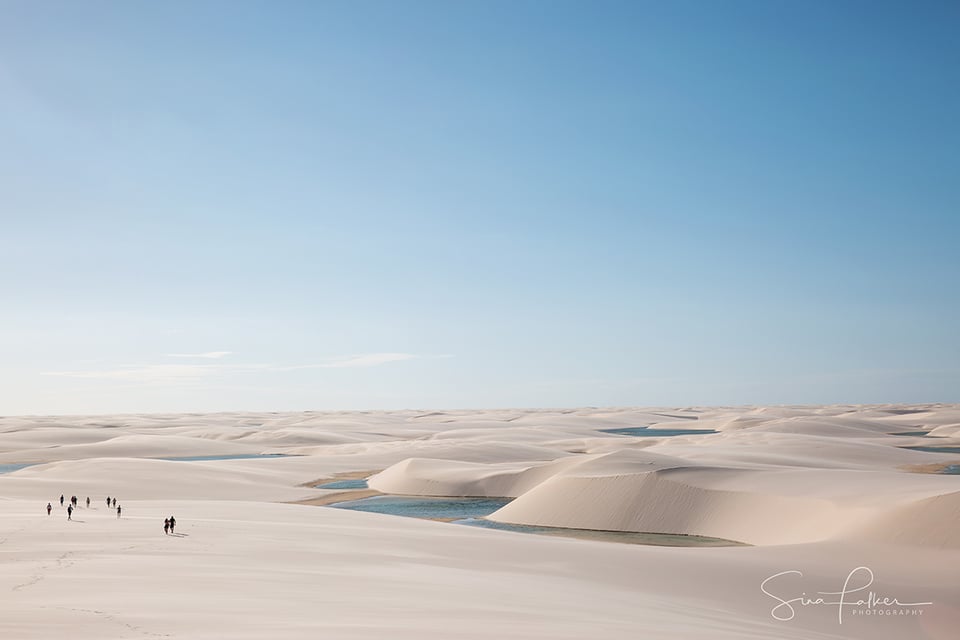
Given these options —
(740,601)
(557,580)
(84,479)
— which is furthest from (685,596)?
(84,479)

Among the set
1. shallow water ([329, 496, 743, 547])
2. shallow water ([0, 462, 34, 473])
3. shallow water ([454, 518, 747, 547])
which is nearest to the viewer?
shallow water ([454, 518, 747, 547])

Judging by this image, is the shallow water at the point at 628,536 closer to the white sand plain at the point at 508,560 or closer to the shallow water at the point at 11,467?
the white sand plain at the point at 508,560

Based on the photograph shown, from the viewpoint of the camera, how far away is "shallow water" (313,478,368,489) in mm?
60075

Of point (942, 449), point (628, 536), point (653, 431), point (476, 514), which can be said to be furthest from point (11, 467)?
point (653, 431)

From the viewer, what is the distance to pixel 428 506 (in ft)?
160

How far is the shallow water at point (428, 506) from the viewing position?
45.1m

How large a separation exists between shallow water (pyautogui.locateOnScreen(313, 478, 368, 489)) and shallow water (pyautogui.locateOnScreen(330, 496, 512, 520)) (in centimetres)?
750

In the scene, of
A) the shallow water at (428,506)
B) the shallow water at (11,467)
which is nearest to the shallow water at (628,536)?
the shallow water at (428,506)

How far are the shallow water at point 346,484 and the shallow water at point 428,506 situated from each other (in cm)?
750

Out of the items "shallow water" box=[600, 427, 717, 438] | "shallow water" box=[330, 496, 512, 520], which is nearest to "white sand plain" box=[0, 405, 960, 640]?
"shallow water" box=[330, 496, 512, 520]

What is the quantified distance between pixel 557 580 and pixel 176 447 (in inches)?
3345

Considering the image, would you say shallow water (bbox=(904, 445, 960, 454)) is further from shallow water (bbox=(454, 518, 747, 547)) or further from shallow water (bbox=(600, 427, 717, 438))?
shallow water (bbox=(454, 518, 747, 547))

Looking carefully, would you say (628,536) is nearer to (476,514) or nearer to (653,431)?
(476,514)

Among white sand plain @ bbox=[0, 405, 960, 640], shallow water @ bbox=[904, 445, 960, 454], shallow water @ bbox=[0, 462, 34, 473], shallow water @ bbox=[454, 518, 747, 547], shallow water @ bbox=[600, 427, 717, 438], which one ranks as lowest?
shallow water @ bbox=[600, 427, 717, 438]
